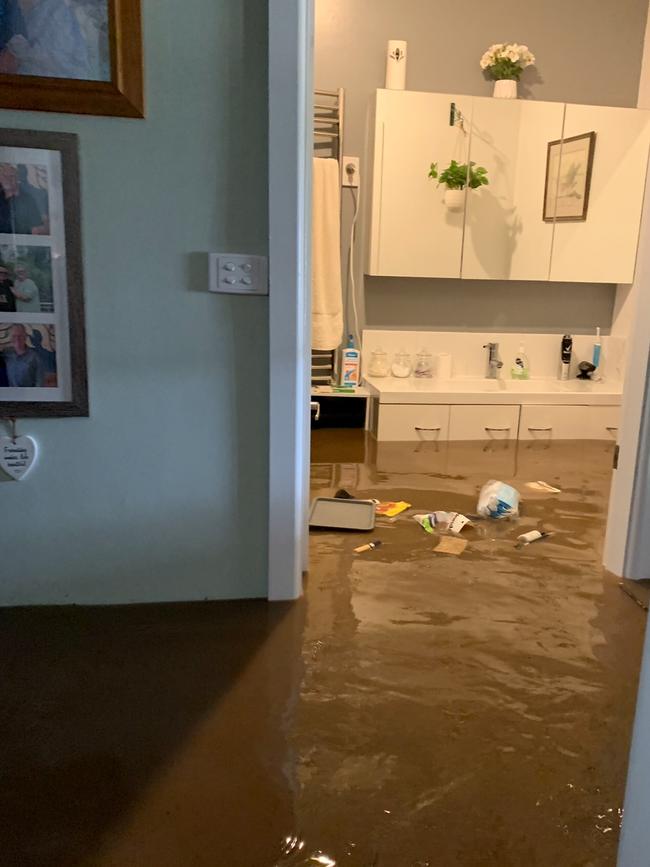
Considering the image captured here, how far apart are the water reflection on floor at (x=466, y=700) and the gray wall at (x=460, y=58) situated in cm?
173

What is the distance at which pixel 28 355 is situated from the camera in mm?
1934

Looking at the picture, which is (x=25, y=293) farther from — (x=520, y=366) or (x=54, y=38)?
(x=520, y=366)

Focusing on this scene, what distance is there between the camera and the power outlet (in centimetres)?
405

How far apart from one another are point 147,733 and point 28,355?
3.32ft

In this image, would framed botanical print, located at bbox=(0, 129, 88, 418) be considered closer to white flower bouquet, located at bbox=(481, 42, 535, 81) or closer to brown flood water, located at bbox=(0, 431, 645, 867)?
brown flood water, located at bbox=(0, 431, 645, 867)

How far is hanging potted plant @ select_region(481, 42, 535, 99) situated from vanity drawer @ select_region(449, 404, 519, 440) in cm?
167

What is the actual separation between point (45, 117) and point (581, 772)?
198 cm

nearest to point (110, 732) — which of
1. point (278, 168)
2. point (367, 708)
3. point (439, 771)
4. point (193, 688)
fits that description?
point (193, 688)

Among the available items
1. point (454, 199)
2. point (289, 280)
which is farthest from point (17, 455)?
point (454, 199)

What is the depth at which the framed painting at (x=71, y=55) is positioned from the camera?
1.76m

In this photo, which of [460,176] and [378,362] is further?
[378,362]

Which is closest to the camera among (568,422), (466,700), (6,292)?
(466,700)

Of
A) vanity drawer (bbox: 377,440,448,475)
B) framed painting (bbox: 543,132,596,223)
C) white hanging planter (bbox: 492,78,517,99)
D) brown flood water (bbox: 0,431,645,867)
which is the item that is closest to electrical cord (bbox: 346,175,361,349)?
vanity drawer (bbox: 377,440,448,475)

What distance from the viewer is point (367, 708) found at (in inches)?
67.4
